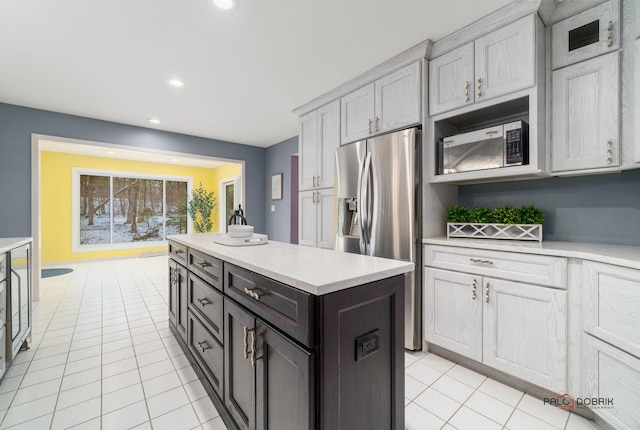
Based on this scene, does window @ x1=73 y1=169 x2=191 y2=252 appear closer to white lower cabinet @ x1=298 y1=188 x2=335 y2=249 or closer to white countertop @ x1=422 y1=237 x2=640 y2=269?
white lower cabinet @ x1=298 y1=188 x2=335 y2=249

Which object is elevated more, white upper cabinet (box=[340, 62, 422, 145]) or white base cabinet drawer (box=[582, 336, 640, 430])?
white upper cabinet (box=[340, 62, 422, 145])

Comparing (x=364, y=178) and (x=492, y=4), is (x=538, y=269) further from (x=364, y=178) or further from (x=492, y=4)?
(x=492, y=4)

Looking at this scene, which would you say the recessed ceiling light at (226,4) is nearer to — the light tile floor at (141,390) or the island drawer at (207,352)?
the island drawer at (207,352)

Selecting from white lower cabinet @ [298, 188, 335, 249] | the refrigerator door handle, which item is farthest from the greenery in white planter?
the refrigerator door handle

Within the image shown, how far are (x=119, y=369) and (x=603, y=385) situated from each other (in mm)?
3004

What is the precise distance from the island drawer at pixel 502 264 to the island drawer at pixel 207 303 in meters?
1.57

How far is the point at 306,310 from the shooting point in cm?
89

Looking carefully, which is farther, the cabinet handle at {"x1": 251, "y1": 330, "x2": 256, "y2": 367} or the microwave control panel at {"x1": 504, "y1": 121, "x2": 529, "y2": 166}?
the microwave control panel at {"x1": 504, "y1": 121, "x2": 529, "y2": 166}

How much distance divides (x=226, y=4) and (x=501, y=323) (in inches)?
109

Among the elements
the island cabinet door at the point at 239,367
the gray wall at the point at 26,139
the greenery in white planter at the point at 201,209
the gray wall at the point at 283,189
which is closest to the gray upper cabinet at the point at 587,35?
the island cabinet door at the point at 239,367

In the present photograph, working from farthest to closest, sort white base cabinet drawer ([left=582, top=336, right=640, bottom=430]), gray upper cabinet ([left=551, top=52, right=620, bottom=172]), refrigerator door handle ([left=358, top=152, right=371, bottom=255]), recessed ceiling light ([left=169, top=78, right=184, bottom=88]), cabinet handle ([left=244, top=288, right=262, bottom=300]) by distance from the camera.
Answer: recessed ceiling light ([left=169, top=78, right=184, bottom=88]), refrigerator door handle ([left=358, top=152, right=371, bottom=255]), gray upper cabinet ([left=551, top=52, right=620, bottom=172]), white base cabinet drawer ([left=582, top=336, right=640, bottom=430]), cabinet handle ([left=244, top=288, right=262, bottom=300])

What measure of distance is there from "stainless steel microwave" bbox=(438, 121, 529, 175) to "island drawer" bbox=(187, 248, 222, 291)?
182cm

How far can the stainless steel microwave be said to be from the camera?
1.82 meters

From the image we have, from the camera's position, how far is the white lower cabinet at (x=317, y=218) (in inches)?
123
